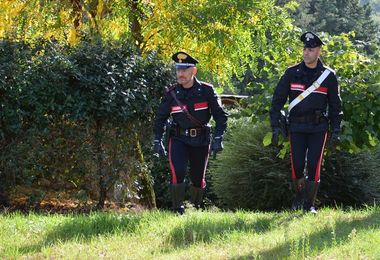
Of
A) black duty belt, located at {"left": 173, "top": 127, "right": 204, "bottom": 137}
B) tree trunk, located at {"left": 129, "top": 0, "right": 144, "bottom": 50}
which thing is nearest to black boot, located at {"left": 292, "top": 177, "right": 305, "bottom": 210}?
black duty belt, located at {"left": 173, "top": 127, "right": 204, "bottom": 137}

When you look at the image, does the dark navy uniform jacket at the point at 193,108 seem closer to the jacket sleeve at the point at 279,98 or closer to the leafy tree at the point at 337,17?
the jacket sleeve at the point at 279,98

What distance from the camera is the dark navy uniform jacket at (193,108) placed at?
25.0 feet

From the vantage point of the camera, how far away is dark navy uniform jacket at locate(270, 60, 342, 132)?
24.4 feet

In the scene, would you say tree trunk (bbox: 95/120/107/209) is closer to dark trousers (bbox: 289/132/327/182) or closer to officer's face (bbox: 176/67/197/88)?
officer's face (bbox: 176/67/197/88)

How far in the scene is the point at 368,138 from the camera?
8.62 meters

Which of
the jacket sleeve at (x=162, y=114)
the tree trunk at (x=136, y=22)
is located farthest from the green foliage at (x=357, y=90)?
the tree trunk at (x=136, y=22)

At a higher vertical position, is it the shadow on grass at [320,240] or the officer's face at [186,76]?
the officer's face at [186,76]

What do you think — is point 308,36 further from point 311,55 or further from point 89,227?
point 89,227

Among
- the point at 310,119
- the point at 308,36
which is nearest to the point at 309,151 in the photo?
the point at 310,119

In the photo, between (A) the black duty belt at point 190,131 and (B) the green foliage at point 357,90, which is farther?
(B) the green foliage at point 357,90

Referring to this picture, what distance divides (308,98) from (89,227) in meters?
2.81

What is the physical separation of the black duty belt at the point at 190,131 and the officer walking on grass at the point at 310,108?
0.83 meters

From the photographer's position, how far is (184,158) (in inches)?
303

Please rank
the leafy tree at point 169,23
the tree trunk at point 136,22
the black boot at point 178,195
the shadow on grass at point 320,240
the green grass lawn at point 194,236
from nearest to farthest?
the shadow on grass at point 320,240, the green grass lawn at point 194,236, the black boot at point 178,195, the leafy tree at point 169,23, the tree trunk at point 136,22
